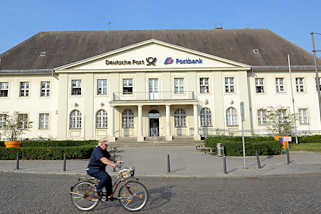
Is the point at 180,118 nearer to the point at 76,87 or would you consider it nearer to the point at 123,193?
the point at 76,87

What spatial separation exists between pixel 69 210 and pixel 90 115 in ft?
67.3

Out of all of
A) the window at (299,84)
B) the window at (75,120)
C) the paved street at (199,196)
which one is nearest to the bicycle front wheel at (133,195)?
the paved street at (199,196)

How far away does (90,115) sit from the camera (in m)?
24.7

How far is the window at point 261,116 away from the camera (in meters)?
25.6

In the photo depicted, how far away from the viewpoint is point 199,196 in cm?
607

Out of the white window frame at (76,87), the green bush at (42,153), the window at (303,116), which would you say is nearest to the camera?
the green bush at (42,153)

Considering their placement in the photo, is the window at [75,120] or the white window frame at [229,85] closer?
the window at [75,120]

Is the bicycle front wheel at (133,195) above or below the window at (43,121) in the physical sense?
below

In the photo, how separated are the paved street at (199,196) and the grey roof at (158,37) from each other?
2128 cm

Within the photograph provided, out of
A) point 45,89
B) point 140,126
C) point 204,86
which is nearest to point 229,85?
point 204,86

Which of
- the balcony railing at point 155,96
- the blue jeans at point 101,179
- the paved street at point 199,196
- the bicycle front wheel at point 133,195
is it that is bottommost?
the paved street at point 199,196

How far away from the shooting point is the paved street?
4.99m

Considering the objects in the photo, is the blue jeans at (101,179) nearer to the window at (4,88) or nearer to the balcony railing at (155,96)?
the balcony railing at (155,96)

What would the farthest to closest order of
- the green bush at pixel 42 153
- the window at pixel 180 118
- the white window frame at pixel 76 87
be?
the white window frame at pixel 76 87, the window at pixel 180 118, the green bush at pixel 42 153
